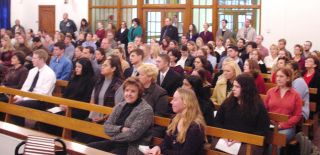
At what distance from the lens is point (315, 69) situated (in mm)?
7547

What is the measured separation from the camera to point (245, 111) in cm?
451

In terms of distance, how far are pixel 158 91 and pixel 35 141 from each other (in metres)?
2.07

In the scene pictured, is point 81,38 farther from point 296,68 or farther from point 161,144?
point 161,144

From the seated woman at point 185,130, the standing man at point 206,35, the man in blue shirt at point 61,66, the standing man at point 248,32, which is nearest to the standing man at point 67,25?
the standing man at point 206,35

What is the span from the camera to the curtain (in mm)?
18578

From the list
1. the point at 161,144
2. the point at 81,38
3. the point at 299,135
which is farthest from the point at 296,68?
the point at 81,38

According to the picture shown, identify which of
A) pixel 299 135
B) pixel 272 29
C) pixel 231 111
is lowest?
pixel 299 135

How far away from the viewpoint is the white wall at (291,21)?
41.4 feet

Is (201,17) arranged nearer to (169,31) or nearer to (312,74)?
(169,31)

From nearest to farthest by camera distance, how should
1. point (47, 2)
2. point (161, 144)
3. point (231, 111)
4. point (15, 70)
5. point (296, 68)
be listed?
point (161, 144), point (231, 111), point (296, 68), point (15, 70), point (47, 2)

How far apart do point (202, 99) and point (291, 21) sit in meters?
8.79

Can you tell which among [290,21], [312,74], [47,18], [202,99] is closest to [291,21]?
[290,21]

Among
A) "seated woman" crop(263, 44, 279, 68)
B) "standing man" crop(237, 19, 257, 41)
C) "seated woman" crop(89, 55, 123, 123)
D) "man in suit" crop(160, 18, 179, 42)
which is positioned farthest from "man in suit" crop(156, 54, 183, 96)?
"man in suit" crop(160, 18, 179, 42)

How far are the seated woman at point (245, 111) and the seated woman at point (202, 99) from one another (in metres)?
0.18
